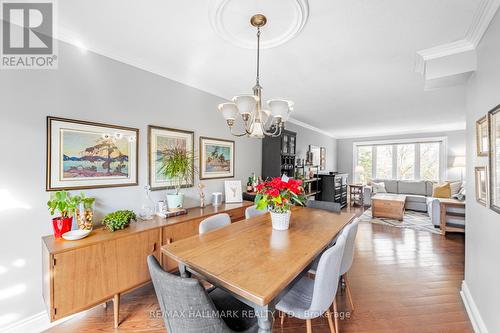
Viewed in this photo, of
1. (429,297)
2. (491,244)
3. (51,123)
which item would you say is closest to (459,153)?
(429,297)

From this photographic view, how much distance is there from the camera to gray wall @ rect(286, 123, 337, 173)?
540 cm

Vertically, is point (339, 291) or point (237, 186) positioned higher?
point (237, 186)

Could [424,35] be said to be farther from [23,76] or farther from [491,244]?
[23,76]

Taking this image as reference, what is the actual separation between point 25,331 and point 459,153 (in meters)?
9.03

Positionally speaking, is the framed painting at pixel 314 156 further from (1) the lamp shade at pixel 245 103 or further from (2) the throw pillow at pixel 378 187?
(1) the lamp shade at pixel 245 103

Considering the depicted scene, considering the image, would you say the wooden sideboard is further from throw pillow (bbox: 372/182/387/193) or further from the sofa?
throw pillow (bbox: 372/182/387/193)

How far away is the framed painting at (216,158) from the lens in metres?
3.01

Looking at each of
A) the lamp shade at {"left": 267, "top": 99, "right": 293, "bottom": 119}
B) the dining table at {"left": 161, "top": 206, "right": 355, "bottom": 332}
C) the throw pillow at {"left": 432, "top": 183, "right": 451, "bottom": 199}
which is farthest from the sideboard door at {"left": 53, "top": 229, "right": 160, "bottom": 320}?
the throw pillow at {"left": 432, "top": 183, "right": 451, "bottom": 199}

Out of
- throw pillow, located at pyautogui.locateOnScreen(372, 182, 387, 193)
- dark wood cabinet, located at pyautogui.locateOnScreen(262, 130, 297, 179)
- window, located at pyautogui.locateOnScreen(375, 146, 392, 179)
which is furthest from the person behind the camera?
window, located at pyautogui.locateOnScreen(375, 146, 392, 179)

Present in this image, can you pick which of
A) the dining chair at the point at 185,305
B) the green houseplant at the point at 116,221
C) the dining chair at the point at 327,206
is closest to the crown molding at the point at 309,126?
the dining chair at the point at 327,206

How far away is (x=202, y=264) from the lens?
3.82ft

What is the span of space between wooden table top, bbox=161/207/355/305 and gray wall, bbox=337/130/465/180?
21.3 ft

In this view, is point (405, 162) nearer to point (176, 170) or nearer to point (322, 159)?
point (322, 159)

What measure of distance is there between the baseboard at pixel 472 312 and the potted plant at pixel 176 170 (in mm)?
2875
